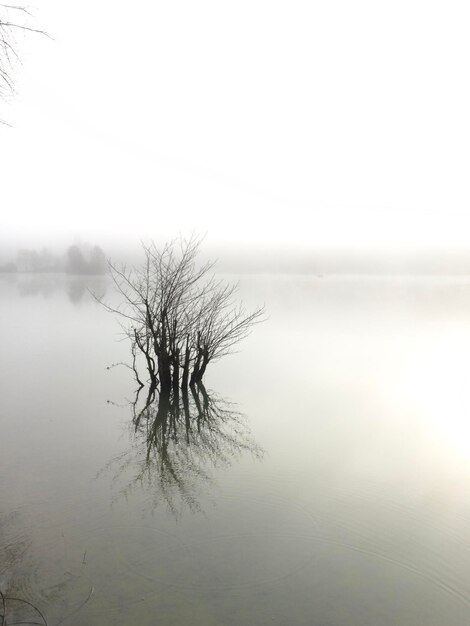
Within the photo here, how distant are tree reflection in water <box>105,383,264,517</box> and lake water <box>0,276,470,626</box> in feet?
0.15

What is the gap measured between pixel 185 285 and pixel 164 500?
6.85 metres

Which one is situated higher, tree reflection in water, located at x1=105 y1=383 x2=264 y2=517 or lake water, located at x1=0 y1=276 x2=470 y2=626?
lake water, located at x1=0 y1=276 x2=470 y2=626

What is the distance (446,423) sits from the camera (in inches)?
418

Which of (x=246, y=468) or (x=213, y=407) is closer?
(x=246, y=468)

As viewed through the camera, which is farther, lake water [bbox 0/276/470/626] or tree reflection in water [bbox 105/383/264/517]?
tree reflection in water [bbox 105/383/264/517]

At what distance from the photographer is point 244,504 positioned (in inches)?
259

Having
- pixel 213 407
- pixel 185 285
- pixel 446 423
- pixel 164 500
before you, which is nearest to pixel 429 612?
pixel 164 500

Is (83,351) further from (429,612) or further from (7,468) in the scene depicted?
(429,612)

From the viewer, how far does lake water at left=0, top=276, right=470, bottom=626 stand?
460cm

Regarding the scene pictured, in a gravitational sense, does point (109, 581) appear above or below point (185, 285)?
below

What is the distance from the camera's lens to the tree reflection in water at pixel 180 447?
23.3 ft

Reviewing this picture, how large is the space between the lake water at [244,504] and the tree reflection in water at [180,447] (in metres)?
0.04

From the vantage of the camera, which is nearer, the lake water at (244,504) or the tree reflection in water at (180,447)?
the lake water at (244,504)

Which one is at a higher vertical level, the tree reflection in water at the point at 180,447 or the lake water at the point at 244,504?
the lake water at the point at 244,504
